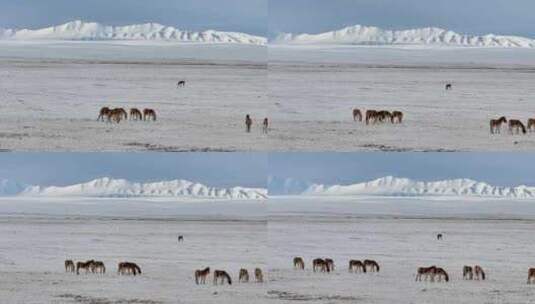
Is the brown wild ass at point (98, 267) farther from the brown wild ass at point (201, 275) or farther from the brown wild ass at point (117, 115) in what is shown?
the brown wild ass at point (117, 115)

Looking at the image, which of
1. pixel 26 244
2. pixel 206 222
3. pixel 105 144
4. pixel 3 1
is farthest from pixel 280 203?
pixel 3 1

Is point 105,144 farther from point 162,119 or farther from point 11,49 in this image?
point 11,49

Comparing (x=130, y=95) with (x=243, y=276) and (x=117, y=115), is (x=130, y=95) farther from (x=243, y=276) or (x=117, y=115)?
(x=243, y=276)

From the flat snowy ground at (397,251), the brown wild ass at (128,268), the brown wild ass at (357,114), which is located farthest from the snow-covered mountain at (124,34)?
the brown wild ass at (128,268)

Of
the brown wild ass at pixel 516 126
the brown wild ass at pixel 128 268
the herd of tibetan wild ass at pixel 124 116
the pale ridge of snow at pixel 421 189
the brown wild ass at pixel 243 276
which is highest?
the herd of tibetan wild ass at pixel 124 116

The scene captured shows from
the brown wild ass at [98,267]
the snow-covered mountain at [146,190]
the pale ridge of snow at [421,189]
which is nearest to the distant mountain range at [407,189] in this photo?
the pale ridge of snow at [421,189]

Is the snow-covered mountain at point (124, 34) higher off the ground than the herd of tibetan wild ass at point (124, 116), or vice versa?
the snow-covered mountain at point (124, 34)

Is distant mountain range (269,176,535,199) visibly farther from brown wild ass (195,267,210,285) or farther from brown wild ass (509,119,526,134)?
brown wild ass (195,267,210,285)
